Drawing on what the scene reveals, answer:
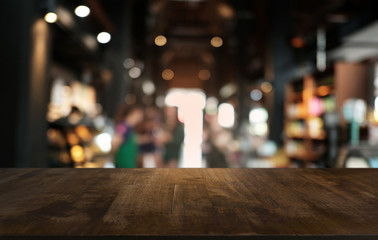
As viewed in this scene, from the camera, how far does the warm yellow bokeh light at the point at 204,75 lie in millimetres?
30136

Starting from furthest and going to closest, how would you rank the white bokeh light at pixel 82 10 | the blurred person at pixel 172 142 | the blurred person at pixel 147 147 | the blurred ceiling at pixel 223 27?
the blurred ceiling at pixel 223 27 → the blurred person at pixel 172 142 → the blurred person at pixel 147 147 → the white bokeh light at pixel 82 10

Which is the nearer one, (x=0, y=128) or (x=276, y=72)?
(x=0, y=128)

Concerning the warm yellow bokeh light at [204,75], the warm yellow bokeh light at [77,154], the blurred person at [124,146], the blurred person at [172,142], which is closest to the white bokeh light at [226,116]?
the warm yellow bokeh light at [204,75]

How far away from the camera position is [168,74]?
30203 millimetres

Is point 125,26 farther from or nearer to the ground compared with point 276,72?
farther from the ground

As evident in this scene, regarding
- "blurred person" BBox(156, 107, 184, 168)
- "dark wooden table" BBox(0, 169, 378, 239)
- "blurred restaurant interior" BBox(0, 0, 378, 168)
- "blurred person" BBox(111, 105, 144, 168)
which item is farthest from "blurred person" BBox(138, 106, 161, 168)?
"dark wooden table" BBox(0, 169, 378, 239)

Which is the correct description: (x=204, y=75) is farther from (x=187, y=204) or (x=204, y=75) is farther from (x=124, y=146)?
(x=187, y=204)

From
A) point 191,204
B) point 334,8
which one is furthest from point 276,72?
point 191,204

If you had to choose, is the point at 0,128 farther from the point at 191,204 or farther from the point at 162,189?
the point at 191,204

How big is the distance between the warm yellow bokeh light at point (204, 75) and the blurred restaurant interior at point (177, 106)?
1458 centimetres

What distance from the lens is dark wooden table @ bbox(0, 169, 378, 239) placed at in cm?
105

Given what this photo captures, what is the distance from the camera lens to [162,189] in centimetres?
156

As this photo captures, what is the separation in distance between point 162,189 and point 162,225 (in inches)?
18.6

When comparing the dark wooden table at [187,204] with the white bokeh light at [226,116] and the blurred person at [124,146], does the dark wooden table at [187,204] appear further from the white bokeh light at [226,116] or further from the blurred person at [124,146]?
the white bokeh light at [226,116]
